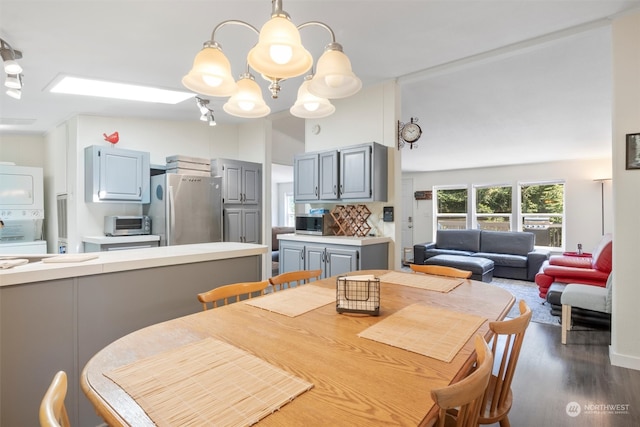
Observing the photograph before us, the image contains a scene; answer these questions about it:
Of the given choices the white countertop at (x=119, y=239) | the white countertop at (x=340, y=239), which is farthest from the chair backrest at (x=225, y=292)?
the white countertop at (x=119, y=239)

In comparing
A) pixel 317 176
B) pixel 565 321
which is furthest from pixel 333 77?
pixel 565 321

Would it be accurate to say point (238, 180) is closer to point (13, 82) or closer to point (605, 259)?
point (13, 82)

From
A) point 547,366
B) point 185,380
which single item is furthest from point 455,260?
point 185,380

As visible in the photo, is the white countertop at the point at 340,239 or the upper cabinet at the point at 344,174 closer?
the white countertop at the point at 340,239

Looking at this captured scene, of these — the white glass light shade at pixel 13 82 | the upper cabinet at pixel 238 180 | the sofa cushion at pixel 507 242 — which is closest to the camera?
the white glass light shade at pixel 13 82

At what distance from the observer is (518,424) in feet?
6.12

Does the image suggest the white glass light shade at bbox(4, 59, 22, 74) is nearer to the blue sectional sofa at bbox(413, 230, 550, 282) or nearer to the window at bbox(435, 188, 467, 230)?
the blue sectional sofa at bbox(413, 230, 550, 282)

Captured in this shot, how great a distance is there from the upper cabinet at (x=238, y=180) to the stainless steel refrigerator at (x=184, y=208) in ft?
0.47

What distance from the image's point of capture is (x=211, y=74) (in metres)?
1.47

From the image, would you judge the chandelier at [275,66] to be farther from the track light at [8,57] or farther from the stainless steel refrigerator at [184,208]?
the stainless steel refrigerator at [184,208]

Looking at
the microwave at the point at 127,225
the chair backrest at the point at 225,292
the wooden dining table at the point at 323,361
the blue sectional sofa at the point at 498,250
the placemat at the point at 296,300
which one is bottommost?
the blue sectional sofa at the point at 498,250

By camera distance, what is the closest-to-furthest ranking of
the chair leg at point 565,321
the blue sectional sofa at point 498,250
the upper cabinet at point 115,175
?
the chair leg at point 565,321, the upper cabinet at point 115,175, the blue sectional sofa at point 498,250

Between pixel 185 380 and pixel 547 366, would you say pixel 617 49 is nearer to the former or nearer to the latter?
pixel 547 366

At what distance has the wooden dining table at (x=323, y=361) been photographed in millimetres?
691
